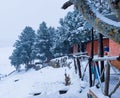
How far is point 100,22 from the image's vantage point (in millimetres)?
2695

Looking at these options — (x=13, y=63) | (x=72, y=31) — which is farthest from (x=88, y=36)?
(x=13, y=63)

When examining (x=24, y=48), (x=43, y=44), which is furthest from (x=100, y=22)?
(x=24, y=48)

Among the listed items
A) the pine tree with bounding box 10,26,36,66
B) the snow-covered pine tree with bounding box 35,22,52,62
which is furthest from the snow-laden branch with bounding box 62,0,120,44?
the pine tree with bounding box 10,26,36,66

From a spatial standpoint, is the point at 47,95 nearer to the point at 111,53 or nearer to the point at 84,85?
the point at 84,85

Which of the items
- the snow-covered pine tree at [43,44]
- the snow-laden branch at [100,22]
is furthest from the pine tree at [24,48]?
the snow-laden branch at [100,22]

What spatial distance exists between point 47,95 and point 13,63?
45136 mm

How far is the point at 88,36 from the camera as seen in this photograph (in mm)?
35938

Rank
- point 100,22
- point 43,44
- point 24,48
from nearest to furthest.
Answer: point 100,22, point 43,44, point 24,48

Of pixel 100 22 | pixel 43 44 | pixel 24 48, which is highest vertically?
pixel 100 22

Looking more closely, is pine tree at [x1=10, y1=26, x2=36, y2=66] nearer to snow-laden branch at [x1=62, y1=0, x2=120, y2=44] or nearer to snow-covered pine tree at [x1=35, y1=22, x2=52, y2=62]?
snow-covered pine tree at [x1=35, y1=22, x2=52, y2=62]

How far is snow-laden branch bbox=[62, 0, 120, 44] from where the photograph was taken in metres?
2.54

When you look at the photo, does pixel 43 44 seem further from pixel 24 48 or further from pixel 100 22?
pixel 100 22

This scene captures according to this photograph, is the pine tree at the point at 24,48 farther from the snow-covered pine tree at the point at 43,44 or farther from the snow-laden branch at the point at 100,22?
the snow-laden branch at the point at 100,22

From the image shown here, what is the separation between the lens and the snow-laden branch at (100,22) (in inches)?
99.9
